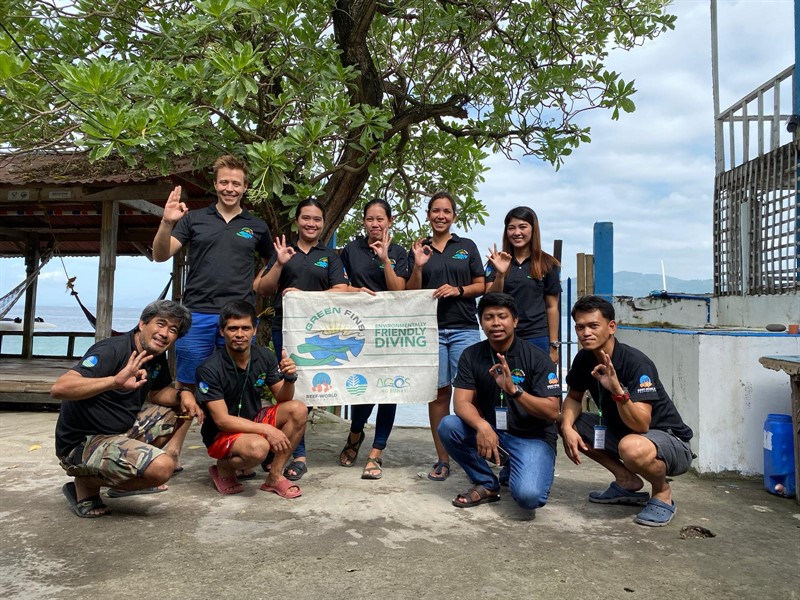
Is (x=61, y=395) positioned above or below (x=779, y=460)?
above

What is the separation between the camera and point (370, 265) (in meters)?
4.52

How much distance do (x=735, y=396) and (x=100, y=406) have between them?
4143 millimetres

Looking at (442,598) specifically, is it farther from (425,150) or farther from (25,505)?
(425,150)

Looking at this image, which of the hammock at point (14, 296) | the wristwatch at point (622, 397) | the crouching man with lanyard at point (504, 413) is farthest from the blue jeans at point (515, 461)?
the hammock at point (14, 296)

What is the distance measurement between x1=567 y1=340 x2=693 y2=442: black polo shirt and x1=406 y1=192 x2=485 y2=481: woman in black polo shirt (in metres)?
0.91

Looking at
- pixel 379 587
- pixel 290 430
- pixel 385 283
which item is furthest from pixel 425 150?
pixel 379 587

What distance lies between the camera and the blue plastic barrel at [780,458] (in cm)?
400

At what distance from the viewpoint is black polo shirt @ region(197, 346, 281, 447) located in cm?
366

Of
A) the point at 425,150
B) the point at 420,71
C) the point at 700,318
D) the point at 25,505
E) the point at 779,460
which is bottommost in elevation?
the point at 25,505

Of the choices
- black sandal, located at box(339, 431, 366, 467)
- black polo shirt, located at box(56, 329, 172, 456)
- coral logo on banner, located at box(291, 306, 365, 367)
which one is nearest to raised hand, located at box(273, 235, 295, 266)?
coral logo on banner, located at box(291, 306, 365, 367)

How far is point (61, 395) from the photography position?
10.3ft

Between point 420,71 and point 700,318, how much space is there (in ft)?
14.8

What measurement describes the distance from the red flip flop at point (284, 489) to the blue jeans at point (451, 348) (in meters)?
1.22

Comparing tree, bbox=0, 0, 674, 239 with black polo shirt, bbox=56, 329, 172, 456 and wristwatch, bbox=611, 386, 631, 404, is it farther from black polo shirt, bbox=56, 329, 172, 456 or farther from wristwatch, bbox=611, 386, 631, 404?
wristwatch, bbox=611, 386, 631, 404
